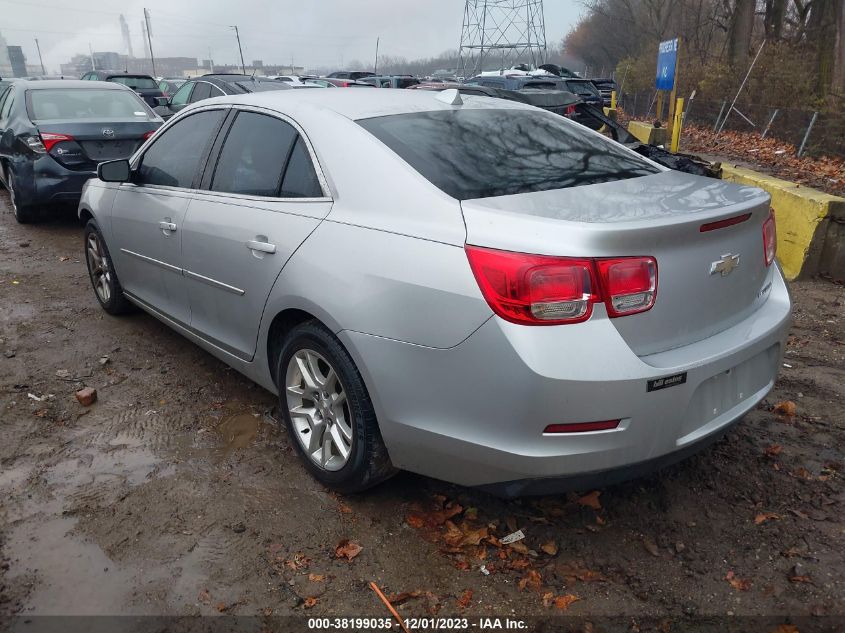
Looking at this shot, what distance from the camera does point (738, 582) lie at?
2.46m

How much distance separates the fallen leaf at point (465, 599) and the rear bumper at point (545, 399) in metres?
0.40

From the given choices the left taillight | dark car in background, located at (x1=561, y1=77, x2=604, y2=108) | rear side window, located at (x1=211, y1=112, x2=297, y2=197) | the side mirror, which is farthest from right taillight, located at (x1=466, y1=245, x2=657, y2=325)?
dark car in background, located at (x1=561, y1=77, x2=604, y2=108)

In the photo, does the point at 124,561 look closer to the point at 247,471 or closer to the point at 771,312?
the point at 247,471

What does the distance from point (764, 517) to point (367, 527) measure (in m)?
1.63

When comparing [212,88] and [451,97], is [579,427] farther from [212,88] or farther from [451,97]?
[212,88]

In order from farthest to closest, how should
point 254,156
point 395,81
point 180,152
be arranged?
1. point 395,81
2. point 180,152
3. point 254,156

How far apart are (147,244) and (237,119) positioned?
1.09 metres

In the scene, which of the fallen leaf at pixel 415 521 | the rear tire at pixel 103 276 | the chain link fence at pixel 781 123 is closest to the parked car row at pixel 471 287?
the fallen leaf at pixel 415 521

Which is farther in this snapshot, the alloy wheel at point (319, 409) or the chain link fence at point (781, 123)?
the chain link fence at point (781, 123)

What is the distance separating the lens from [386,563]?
263cm

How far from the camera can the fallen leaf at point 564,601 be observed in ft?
7.84

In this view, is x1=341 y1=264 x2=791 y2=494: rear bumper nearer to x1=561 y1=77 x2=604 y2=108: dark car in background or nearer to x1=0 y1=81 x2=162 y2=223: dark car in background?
x1=0 y1=81 x2=162 y2=223: dark car in background

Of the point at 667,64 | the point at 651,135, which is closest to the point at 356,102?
the point at 651,135

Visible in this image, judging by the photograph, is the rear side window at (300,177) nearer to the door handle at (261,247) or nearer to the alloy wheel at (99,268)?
the door handle at (261,247)
